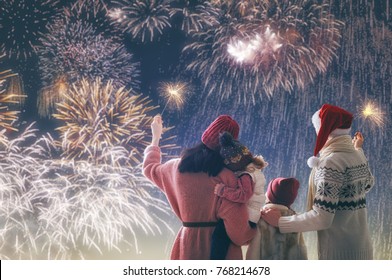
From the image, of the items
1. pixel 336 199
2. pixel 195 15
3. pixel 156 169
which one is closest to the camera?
pixel 336 199

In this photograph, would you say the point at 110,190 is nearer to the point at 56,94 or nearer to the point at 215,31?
the point at 56,94

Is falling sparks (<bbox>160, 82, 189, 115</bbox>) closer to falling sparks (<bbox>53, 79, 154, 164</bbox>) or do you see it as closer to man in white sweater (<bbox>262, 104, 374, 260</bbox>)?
falling sparks (<bbox>53, 79, 154, 164</bbox>)

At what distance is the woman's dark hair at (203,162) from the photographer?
8.43ft

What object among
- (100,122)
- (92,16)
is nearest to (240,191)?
(100,122)

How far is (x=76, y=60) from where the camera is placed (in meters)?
3.32

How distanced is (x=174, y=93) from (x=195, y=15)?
1.75ft

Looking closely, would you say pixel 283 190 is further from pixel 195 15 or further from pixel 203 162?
pixel 195 15

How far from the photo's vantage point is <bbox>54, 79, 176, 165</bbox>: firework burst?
3.26 meters

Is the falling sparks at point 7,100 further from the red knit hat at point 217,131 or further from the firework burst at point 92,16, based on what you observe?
the red knit hat at point 217,131

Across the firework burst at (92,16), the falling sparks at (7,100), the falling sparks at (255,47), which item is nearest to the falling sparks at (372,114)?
the falling sparks at (255,47)

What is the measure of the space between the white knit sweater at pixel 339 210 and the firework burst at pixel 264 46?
39.2 inches

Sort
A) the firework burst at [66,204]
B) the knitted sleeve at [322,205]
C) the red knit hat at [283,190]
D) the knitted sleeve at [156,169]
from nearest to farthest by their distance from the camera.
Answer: the knitted sleeve at [322,205] < the red knit hat at [283,190] < the knitted sleeve at [156,169] < the firework burst at [66,204]

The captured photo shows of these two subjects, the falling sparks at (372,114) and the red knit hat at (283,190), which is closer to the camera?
the red knit hat at (283,190)

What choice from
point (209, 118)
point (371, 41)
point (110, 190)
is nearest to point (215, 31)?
point (209, 118)
